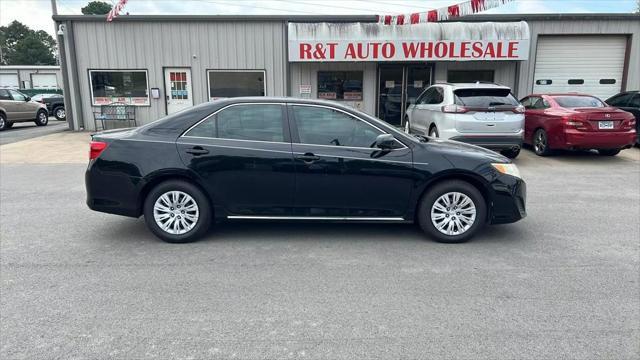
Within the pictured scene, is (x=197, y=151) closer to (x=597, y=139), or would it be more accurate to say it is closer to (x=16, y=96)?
(x=597, y=139)

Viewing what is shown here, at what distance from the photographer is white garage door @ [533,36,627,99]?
14828 millimetres

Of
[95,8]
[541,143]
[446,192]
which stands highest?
[95,8]

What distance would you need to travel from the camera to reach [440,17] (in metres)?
13.1

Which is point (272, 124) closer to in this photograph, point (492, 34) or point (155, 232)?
point (155, 232)

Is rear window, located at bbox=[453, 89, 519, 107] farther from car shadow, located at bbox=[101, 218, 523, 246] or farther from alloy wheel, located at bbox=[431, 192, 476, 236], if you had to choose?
alloy wheel, located at bbox=[431, 192, 476, 236]

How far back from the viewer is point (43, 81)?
35.6 metres

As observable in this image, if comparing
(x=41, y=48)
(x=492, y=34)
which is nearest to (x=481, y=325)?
(x=492, y=34)

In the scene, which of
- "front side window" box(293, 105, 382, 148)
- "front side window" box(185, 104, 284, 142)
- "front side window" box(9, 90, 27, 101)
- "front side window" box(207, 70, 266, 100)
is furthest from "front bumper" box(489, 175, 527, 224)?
"front side window" box(9, 90, 27, 101)

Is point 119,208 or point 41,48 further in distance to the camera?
point 41,48

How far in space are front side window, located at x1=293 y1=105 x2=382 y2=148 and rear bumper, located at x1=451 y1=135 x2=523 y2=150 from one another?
4899mm

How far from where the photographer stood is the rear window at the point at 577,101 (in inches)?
411

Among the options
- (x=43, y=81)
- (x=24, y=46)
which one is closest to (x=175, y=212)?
(x=43, y=81)

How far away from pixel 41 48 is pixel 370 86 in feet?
316

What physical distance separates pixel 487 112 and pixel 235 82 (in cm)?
898
